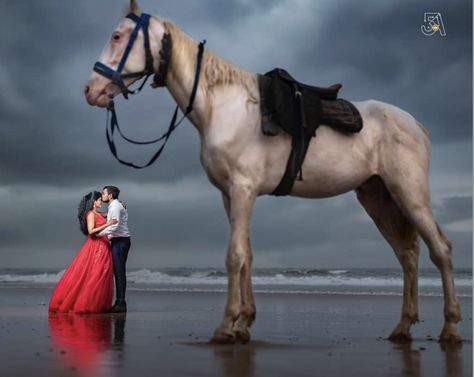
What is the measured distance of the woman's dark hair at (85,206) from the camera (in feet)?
38.1

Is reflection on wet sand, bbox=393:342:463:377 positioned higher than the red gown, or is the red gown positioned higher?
the red gown

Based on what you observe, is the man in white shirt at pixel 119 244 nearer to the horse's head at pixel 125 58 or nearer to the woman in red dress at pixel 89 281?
A: the woman in red dress at pixel 89 281

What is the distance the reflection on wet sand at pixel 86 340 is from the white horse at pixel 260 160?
3.50ft

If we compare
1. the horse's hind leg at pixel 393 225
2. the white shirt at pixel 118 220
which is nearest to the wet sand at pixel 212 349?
the horse's hind leg at pixel 393 225

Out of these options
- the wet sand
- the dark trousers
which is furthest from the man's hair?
the wet sand

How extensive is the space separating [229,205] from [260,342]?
1248mm

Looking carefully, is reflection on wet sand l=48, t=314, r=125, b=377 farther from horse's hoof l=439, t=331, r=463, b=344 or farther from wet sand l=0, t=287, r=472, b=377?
horse's hoof l=439, t=331, r=463, b=344

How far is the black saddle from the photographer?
6.78 metres

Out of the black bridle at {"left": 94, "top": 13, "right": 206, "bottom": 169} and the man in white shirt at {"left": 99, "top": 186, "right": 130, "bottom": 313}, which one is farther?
the man in white shirt at {"left": 99, "top": 186, "right": 130, "bottom": 313}

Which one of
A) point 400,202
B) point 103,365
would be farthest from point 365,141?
point 103,365

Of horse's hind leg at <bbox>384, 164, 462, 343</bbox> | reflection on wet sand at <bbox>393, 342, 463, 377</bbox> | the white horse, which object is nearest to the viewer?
reflection on wet sand at <bbox>393, 342, 463, 377</bbox>

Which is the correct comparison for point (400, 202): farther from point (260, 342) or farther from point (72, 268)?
point (72, 268)

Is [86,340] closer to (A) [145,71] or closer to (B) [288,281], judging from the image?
(A) [145,71]

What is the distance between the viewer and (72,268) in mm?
11102
